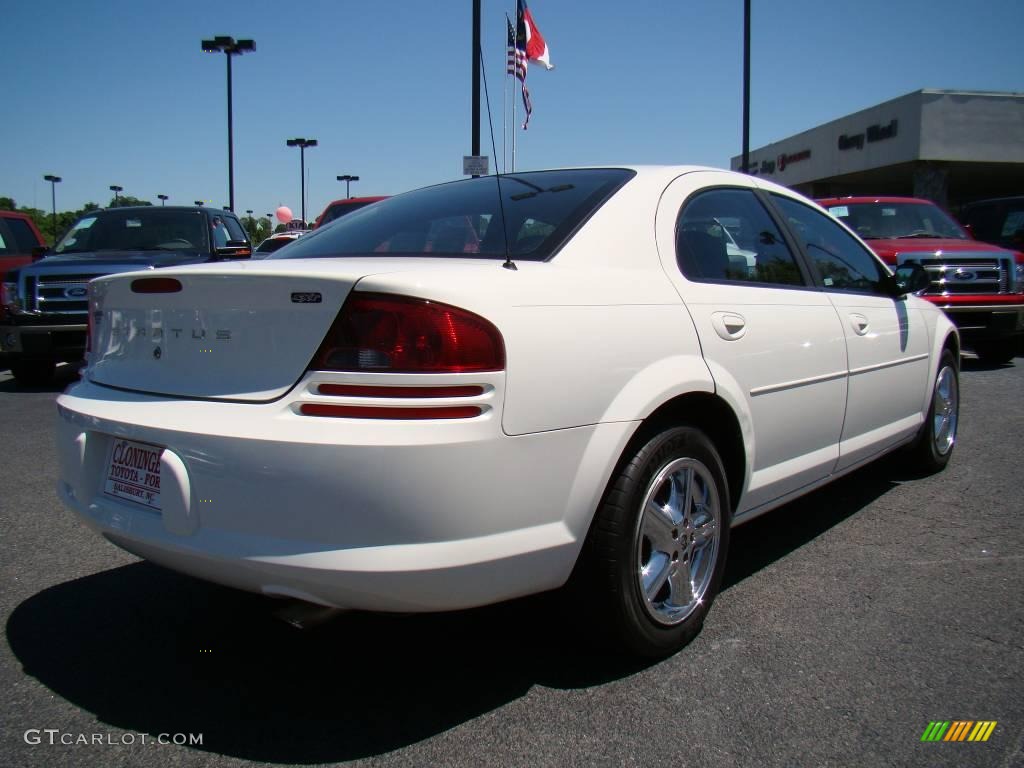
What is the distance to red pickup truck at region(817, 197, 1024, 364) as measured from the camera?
366 inches

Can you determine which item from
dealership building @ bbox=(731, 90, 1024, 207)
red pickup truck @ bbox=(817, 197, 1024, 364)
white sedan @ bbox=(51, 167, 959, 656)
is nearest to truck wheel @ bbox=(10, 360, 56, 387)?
white sedan @ bbox=(51, 167, 959, 656)

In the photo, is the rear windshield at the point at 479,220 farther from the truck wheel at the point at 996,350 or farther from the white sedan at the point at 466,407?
the truck wheel at the point at 996,350

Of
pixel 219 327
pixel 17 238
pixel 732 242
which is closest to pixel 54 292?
pixel 17 238

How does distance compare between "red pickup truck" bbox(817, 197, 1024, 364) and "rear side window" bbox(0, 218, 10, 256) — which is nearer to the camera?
Result: "red pickup truck" bbox(817, 197, 1024, 364)

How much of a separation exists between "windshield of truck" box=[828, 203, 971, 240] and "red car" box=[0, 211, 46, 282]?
1009cm

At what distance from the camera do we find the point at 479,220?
298 cm

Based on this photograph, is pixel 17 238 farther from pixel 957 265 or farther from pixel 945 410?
pixel 957 265

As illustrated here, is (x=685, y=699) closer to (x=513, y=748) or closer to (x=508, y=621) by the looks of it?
(x=513, y=748)

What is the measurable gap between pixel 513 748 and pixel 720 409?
1314 millimetres

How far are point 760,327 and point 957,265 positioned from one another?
7.55 metres

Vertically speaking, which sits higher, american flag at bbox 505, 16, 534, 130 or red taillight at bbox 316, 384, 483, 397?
american flag at bbox 505, 16, 534, 130

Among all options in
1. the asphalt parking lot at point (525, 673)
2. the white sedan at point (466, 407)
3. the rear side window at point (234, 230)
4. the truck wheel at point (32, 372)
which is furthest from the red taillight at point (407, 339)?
the rear side window at point (234, 230)

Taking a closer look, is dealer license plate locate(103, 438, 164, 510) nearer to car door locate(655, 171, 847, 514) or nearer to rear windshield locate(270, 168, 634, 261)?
rear windshield locate(270, 168, 634, 261)

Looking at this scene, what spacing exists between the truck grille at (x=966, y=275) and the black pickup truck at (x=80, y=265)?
7.32 meters
